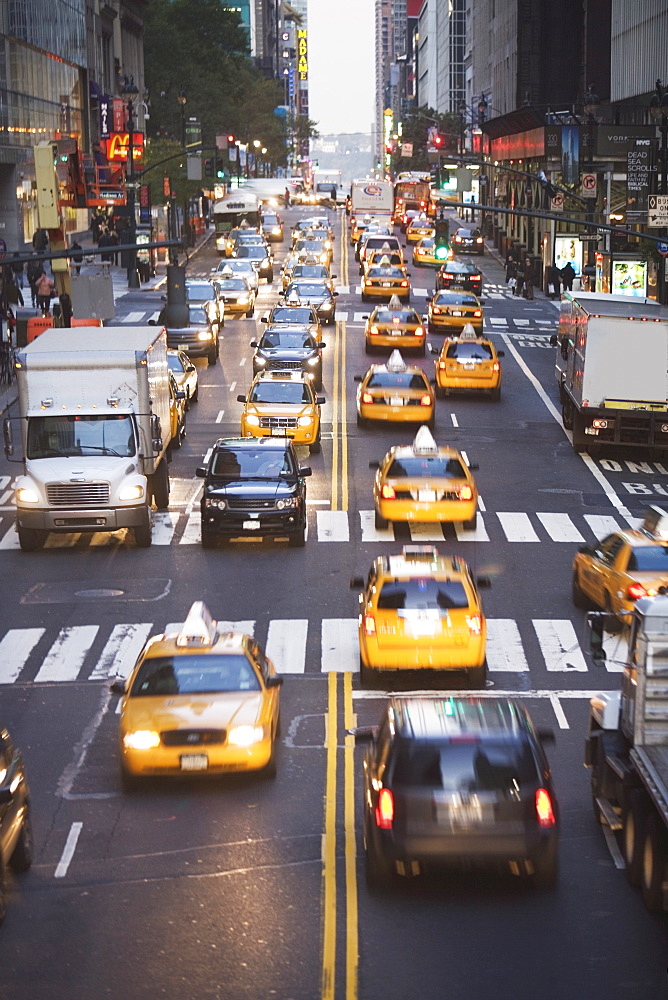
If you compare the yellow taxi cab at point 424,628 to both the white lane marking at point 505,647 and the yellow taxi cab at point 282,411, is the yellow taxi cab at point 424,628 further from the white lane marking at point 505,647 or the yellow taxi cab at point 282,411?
the yellow taxi cab at point 282,411

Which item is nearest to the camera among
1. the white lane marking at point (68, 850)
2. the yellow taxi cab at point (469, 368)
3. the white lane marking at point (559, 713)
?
the white lane marking at point (68, 850)

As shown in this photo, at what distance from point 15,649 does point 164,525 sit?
334 inches

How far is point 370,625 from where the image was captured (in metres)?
19.6

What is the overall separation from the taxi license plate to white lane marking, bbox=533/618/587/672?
6624 mm

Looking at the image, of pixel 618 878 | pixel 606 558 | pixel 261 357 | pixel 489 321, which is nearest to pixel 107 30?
pixel 489 321

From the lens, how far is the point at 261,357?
43938mm

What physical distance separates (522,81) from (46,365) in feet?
285

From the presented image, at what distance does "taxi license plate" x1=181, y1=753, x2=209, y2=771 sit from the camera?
15.6 m

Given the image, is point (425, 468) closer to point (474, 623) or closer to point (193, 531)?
point (193, 531)

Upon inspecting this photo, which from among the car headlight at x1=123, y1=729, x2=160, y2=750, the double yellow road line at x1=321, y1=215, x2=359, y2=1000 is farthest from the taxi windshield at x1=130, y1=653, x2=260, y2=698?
the double yellow road line at x1=321, y1=215, x2=359, y2=1000

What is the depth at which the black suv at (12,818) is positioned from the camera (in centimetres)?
1253

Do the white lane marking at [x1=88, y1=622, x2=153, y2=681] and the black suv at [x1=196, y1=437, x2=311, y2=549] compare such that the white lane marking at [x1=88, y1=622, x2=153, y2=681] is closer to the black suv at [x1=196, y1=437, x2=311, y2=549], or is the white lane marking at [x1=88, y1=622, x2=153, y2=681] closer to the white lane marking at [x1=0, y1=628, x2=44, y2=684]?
the white lane marking at [x1=0, y1=628, x2=44, y2=684]

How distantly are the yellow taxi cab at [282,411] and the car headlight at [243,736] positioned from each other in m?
19.8

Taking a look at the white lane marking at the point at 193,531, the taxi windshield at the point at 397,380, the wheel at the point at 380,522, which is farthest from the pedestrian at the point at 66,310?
the wheel at the point at 380,522
